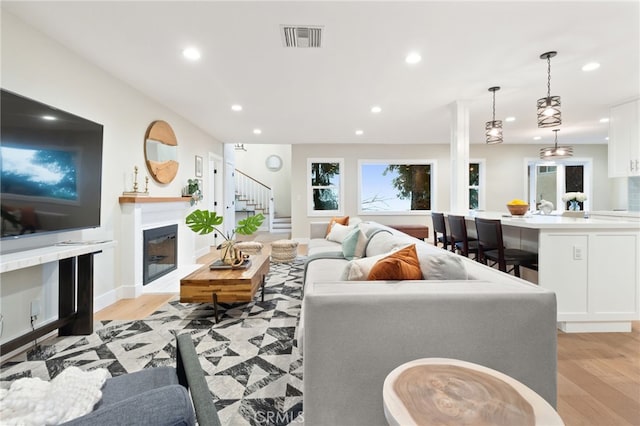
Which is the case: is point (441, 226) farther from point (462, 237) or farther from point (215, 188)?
point (215, 188)

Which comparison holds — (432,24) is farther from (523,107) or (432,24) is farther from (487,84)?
(523,107)

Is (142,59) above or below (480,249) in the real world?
above

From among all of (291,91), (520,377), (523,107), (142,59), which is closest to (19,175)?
(142,59)

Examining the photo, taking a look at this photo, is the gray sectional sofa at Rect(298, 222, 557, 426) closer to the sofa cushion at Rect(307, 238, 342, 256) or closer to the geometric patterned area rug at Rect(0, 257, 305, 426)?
the geometric patterned area rug at Rect(0, 257, 305, 426)

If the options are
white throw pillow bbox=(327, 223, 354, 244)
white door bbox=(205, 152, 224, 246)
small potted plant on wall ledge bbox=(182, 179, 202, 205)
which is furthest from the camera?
white door bbox=(205, 152, 224, 246)

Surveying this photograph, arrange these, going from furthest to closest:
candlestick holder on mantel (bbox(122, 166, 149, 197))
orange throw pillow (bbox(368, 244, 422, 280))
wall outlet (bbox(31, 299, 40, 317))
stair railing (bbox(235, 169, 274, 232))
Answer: stair railing (bbox(235, 169, 274, 232))
candlestick holder on mantel (bbox(122, 166, 149, 197))
wall outlet (bbox(31, 299, 40, 317))
orange throw pillow (bbox(368, 244, 422, 280))

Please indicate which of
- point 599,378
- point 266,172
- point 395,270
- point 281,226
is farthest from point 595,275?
point 266,172

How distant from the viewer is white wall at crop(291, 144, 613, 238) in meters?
7.71

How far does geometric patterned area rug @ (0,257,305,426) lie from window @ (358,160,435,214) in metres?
5.18

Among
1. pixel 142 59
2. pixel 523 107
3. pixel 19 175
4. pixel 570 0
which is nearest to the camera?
pixel 19 175

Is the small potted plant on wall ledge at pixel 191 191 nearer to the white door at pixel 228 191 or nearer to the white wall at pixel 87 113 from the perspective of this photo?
the white wall at pixel 87 113

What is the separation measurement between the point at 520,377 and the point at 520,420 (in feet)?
2.13

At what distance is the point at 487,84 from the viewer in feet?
12.3

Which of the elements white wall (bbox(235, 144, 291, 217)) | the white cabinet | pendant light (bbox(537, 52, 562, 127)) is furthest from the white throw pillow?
white wall (bbox(235, 144, 291, 217))
